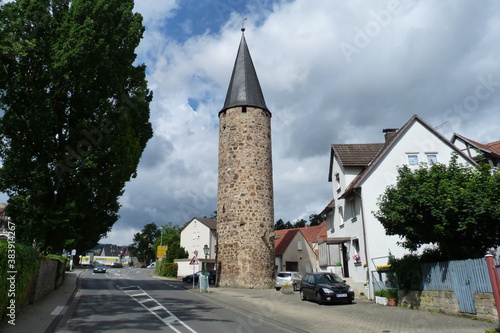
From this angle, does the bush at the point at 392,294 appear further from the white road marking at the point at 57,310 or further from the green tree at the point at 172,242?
the green tree at the point at 172,242

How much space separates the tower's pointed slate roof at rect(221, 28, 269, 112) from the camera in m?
28.9

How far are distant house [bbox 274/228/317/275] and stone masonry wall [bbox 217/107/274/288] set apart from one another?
15061 mm

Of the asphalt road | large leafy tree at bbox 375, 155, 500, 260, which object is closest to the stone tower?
the asphalt road

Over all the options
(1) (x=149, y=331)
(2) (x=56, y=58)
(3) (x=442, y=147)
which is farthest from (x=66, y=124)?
(3) (x=442, y=147)

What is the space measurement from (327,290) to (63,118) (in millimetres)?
15214

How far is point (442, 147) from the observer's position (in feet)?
70.4

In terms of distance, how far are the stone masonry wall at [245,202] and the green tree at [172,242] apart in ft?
94.1

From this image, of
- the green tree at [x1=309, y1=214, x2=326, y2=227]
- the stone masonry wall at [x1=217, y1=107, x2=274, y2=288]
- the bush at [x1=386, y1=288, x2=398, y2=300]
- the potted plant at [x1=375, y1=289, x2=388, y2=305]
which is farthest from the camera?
the green tree at [x1=309, y1=214, x2=326, y2=227]

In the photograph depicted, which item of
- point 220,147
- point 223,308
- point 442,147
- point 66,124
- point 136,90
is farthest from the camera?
point 220,147

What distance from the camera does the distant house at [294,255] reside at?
41.4 meters

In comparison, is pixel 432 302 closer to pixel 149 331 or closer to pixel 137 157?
pixel 149 331

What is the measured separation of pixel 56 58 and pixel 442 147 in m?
20.6

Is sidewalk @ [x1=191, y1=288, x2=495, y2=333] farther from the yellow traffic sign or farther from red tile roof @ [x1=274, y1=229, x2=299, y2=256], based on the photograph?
the yellow traffic sign

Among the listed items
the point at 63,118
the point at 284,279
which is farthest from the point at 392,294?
the point at 63,118
